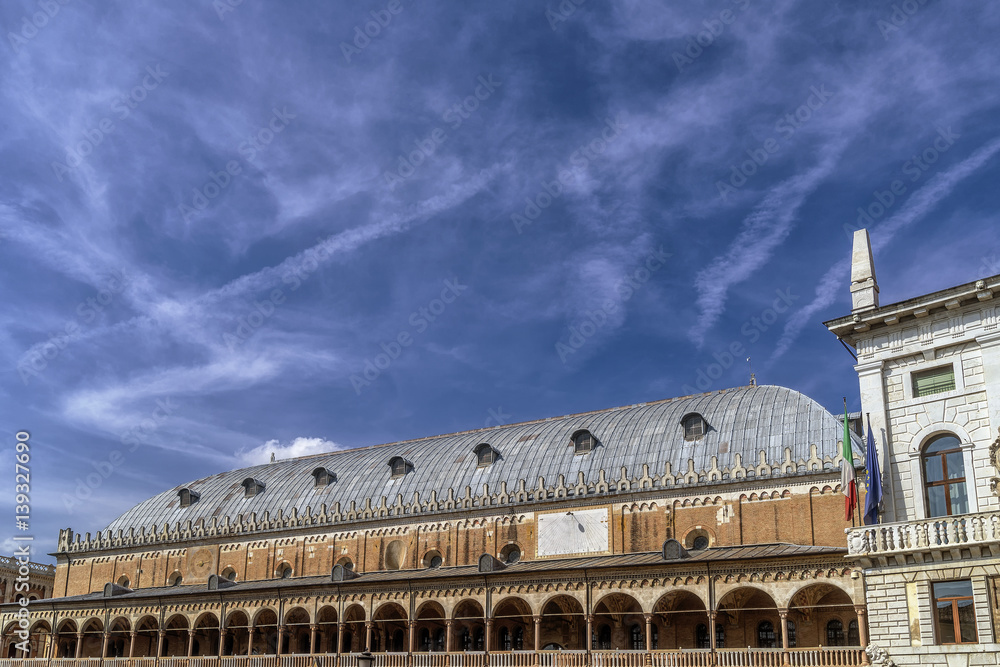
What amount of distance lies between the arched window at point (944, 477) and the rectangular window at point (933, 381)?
1403 mm

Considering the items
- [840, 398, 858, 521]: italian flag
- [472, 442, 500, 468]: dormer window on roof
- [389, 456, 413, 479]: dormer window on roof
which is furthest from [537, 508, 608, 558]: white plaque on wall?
[840, 398, 858, 521]: italian flag

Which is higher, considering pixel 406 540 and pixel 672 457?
pixel 672 457

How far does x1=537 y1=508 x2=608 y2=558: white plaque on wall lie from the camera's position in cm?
4681

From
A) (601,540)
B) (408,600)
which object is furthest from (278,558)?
(601,540)

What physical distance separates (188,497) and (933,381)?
51652 mm

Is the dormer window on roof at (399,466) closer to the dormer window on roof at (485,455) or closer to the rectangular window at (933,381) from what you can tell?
the dormer window on roof at (485,455)

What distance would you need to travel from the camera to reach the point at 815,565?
38.2 m

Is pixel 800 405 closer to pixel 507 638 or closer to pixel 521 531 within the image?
pixel 521 531

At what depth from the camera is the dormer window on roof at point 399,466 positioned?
57.7 metres

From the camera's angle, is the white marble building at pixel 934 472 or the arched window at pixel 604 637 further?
the arched window at pixel 604 637

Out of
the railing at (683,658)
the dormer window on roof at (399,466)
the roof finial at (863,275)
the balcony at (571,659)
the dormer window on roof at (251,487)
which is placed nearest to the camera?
the roof finial at (863,275)

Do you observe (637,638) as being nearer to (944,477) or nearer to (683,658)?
(683,658)

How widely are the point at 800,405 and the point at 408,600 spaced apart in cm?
2158

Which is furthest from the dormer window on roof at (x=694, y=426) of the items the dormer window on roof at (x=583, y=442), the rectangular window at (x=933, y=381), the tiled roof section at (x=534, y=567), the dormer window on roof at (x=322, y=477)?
the dormer window on roof at (x=322, y=477)
